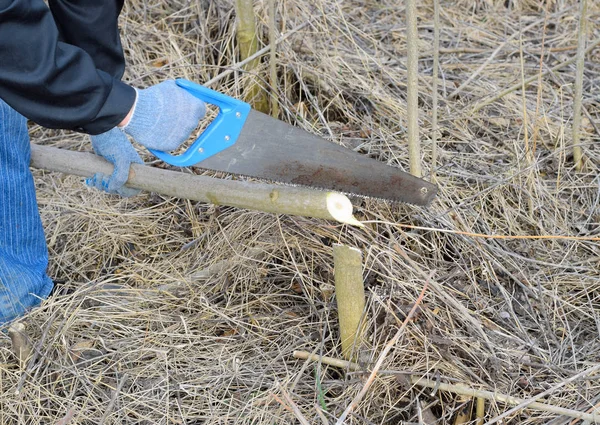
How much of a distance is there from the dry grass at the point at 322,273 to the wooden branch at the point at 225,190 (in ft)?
1.29

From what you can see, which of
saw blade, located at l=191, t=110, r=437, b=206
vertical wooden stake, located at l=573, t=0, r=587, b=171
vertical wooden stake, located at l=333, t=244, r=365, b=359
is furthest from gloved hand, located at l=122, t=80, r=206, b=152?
vertical wooden stake, located at l=573, t=0, r=587, b=171

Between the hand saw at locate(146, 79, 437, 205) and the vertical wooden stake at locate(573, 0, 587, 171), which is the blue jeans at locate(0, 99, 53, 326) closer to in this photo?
the hand saw at locate(146, 79, 437, 205)

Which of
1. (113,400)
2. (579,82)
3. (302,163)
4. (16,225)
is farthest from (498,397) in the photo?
(16,225)

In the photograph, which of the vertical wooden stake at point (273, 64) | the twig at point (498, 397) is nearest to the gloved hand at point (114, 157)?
the vertical wooden stake at point (273, 64)

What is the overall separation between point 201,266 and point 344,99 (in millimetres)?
1218

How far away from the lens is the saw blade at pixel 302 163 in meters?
2.36

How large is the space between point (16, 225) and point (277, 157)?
1.14 m

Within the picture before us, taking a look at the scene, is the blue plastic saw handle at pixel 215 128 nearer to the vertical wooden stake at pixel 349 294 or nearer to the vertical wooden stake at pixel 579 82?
the vertical wooden stake at pixel 349 294

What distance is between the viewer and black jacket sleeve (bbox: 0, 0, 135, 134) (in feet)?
6.63

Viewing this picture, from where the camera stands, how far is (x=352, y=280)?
2250 mm

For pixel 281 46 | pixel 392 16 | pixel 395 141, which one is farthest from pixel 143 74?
pixel 392 16

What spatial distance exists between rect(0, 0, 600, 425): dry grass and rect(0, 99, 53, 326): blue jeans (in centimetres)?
11

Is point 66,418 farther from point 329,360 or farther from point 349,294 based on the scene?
point 349,294

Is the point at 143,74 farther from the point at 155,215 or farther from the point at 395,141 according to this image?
the point at 395,141
